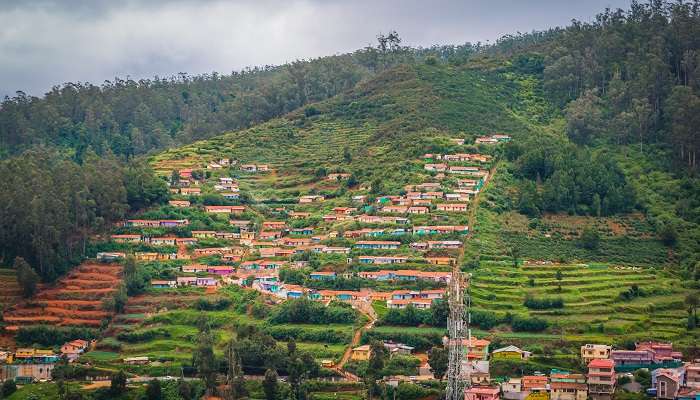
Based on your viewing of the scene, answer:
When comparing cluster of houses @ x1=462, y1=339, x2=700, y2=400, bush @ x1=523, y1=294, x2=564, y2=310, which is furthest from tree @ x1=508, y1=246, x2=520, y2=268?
cluster of houses @ x1=462, y1=339, x2=700, y2=400

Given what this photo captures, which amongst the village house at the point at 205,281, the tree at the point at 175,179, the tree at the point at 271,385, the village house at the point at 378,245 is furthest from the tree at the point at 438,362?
the tree at the point at 175,179

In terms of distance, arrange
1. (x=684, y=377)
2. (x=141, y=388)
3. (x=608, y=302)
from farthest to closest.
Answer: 1. (x=608, y=302)
2. (x=141, y=388)
3. (x=684, y=377)

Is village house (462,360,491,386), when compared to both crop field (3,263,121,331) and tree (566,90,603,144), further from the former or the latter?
tree (566,90,603,144)

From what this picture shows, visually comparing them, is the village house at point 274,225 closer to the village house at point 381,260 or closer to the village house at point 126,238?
the village house at point 126,238

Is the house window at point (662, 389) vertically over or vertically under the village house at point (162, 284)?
under

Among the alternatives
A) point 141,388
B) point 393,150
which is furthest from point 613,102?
point 141,388

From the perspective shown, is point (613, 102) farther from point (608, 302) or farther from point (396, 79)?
point (608, 302)
